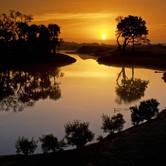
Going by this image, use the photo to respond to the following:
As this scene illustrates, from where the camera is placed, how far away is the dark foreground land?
1684 centimetres

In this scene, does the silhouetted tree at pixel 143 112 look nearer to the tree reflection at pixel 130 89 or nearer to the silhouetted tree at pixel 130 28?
the tree reflection at pixel 130 89

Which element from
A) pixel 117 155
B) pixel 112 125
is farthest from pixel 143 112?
pixel 117 155

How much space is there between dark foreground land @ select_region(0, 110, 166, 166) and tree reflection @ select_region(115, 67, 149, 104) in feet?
56.3

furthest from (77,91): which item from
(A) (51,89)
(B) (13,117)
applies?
(B) (13,117)

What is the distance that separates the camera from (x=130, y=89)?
48.2 metres

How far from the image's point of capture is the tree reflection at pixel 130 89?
40312mm

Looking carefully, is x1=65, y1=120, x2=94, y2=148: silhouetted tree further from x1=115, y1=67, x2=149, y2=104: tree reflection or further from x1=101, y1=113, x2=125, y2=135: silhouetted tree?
x1=115, y1=67, x2=149, y2=104: tree reflection

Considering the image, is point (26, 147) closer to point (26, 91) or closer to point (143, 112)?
point (143, 112)

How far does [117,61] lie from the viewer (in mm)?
99125

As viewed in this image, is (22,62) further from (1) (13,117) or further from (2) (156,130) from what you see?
(2) (156,130)

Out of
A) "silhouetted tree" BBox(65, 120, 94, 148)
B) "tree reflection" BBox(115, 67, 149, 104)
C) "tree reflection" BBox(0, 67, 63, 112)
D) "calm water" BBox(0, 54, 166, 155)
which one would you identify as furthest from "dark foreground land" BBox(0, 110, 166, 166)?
"tree reflection" BBox(115, 67, 149, 104)

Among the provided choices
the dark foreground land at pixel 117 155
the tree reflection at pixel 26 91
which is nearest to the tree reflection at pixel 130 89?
the tree reflection at pixel 26 91

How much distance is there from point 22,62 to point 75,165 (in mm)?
81334

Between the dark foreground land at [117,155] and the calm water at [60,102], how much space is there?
9.86ft
